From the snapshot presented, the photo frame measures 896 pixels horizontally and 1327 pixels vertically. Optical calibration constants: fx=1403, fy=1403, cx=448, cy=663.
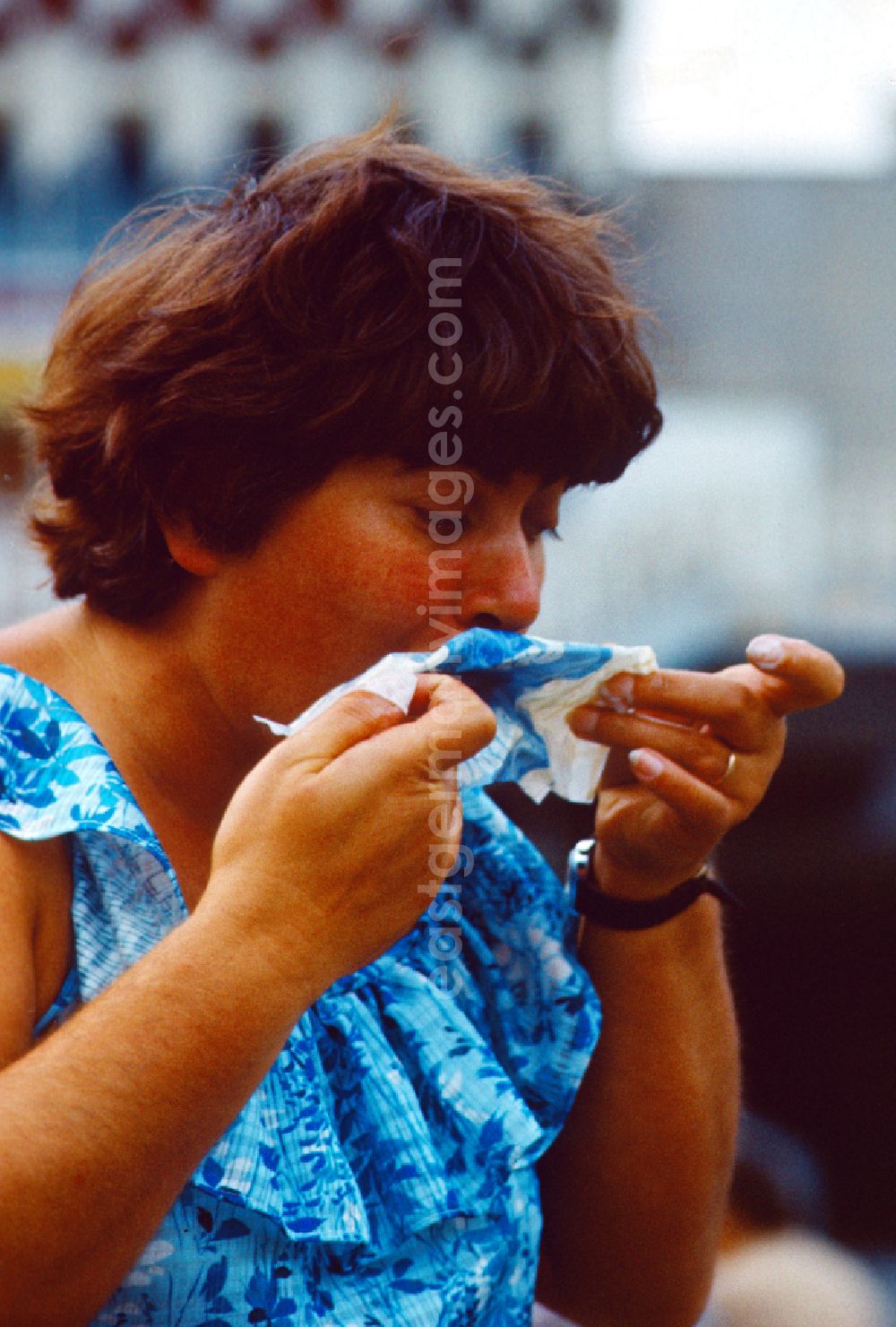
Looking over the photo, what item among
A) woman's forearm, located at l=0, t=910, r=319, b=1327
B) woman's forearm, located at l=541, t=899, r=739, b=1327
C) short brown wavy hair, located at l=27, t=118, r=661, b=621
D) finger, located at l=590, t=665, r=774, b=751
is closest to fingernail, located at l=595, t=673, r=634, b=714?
finger, located at l=590, t=665, r=774, b=751

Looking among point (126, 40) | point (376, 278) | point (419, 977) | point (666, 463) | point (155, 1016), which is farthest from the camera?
point (126, 40)

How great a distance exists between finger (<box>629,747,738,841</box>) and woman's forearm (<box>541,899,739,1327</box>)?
179mm

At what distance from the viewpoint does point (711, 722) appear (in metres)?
1.09

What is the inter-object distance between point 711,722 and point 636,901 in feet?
0.76

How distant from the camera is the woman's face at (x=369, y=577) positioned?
3.35ft

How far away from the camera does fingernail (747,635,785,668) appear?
1.07 meters

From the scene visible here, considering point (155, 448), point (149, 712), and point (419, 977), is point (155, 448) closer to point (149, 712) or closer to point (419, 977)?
point (149, 712)

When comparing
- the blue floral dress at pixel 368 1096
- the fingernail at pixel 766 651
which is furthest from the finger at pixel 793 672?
the blue floral dress at pixel 368 1096

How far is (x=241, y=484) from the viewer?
3.42 ft

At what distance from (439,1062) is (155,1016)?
405mm

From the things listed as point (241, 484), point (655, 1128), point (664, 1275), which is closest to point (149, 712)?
point (241, 484)

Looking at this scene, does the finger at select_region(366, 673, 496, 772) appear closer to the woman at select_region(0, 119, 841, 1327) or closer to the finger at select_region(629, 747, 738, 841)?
the woman at select_region(0, 119, 841, 1327)

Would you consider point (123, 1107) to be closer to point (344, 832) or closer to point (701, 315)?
point (344, 832)

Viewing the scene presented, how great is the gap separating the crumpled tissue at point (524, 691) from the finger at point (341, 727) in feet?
0.04
